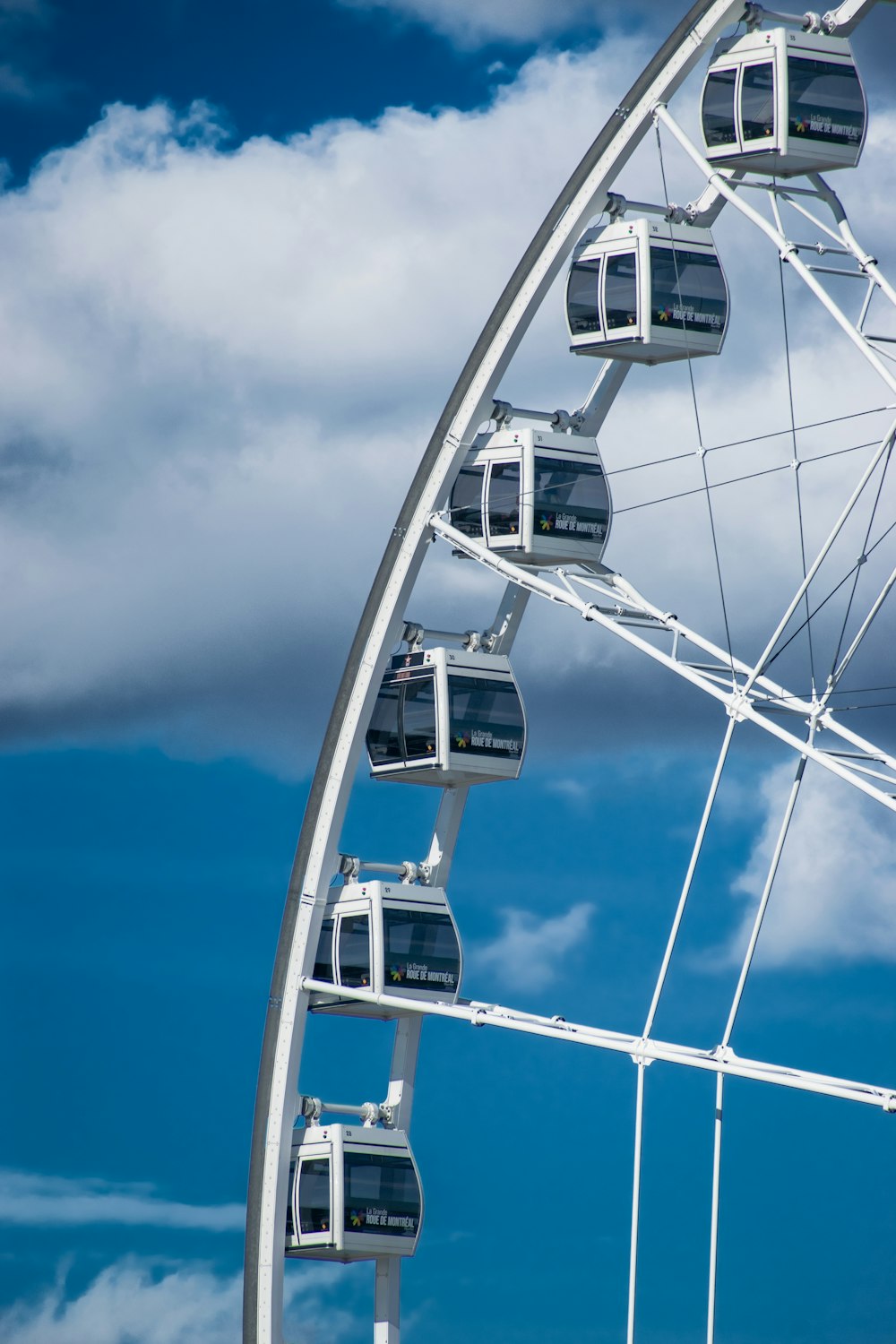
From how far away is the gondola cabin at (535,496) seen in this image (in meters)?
35.9

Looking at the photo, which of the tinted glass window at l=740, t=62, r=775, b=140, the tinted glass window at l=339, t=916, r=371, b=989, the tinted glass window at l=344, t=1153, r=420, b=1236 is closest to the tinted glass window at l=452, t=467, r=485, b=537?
the tinted glass window at l=339, t=916, r=371, b=989

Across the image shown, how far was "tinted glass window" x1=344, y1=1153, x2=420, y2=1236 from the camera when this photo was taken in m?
37.4

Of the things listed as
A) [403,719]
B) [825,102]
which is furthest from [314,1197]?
[825,102]

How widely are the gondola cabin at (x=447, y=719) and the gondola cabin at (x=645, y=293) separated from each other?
4.93 m

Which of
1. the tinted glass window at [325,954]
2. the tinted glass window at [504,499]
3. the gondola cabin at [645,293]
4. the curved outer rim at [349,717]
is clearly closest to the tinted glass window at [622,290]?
the gondola cabin at [645,293]

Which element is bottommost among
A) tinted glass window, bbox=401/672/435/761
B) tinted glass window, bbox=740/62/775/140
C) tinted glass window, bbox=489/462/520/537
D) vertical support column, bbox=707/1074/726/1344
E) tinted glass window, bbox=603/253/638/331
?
vertical support column, bbox=707/1074/726/1344

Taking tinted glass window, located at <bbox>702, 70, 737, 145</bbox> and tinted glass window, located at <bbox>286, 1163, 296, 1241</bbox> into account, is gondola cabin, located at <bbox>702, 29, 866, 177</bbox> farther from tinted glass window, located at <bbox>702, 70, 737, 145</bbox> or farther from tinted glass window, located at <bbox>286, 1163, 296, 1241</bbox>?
tinted glass window, located at <bbox>286, 1163, 296, 1241</bbox>

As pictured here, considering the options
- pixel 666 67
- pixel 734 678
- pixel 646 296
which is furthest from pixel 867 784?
pixel 666 67

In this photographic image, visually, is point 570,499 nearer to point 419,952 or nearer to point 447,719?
point 447,719

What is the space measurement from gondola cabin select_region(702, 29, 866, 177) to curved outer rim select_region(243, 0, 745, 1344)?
5.10ft

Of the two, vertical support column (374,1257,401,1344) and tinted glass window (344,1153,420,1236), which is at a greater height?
tinted glass window (344,1153,420,1236)

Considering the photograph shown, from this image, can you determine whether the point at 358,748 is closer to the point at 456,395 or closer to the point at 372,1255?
the point at 456,395

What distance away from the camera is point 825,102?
3416 centimetres

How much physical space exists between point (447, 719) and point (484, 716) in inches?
28.1
